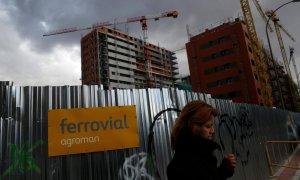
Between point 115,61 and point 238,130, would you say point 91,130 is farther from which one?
point 115,61

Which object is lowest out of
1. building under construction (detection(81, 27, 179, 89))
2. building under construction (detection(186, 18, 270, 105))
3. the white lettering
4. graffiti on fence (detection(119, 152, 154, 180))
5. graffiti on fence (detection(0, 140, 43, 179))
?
graffiti on fence (detection(119, 152, 154, 180))

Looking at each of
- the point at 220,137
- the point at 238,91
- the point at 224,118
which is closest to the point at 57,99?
the point at 220,137

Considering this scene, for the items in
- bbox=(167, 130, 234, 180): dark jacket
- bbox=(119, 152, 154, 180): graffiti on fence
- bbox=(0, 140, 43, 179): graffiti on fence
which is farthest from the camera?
bbox=(119, 152, 154, 180): graffiti on fence

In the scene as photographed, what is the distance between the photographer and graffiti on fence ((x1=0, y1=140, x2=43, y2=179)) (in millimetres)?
4905

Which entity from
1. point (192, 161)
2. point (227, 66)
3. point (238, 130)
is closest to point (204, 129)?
point (192, 161)

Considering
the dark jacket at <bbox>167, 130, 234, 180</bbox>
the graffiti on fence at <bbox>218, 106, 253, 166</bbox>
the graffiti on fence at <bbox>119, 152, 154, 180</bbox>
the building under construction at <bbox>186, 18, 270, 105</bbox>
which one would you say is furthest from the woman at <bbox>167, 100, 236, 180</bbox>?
the building under construction at <bbox>186, 18, 270, 105</bbox>

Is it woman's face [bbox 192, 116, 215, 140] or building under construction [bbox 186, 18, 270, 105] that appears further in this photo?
building under construction [bbox 186, 18, 270, 105]

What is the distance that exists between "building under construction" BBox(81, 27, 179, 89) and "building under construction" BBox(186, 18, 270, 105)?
4493cm

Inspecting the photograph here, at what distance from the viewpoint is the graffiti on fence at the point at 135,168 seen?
18.5ft

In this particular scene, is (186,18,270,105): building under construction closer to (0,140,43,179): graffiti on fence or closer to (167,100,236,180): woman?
(0,140,43,179): graffiti on fence

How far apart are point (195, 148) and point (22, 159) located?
4.28 metres

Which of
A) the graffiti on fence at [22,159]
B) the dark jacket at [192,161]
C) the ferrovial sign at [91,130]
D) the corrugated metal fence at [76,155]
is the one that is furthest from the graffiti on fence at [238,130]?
the dark jacket at [192,161]

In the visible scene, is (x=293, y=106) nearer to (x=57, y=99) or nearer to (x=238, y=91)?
(x=238, y=91)

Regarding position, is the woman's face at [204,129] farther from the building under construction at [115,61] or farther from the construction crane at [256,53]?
the building under construction at [115,61]
